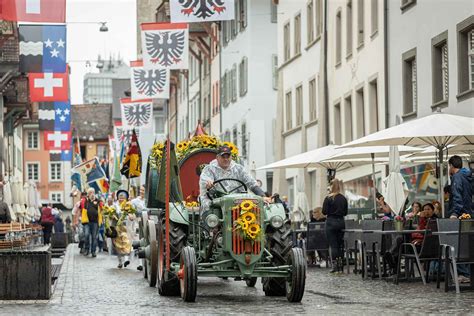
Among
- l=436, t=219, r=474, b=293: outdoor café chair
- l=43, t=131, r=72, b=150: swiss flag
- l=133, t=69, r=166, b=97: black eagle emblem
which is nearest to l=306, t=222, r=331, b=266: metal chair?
l=436, t=219, r=474, b=293: outdoor café chair

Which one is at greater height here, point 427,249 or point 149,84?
point 149,84

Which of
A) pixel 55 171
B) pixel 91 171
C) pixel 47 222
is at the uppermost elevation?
pixel 55 171

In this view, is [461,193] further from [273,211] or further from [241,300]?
[241,300]

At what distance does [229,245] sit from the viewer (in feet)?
56.1

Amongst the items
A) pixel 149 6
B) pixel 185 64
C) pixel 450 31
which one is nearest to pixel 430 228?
pixel 450 31

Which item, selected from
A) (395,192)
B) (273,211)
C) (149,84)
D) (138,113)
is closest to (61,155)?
(138,113)

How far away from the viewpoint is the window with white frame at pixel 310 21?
4994cm

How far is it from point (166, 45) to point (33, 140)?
4094 inches

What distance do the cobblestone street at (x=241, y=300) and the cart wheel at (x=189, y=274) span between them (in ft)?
0.65

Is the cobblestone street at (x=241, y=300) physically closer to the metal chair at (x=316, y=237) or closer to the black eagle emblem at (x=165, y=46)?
the metal chair at (x=316, y=237)

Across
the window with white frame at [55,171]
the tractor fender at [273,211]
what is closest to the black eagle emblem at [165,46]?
the tractor fender at [273,211]

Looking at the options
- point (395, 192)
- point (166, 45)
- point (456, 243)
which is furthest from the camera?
point (166, 45)

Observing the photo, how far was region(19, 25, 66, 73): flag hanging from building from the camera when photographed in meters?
39.6

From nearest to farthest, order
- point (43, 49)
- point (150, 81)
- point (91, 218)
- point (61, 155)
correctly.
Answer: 1. point (91, 218)
2. point (43, 49)
3. point (150, 81)
4. point (61, 155)
